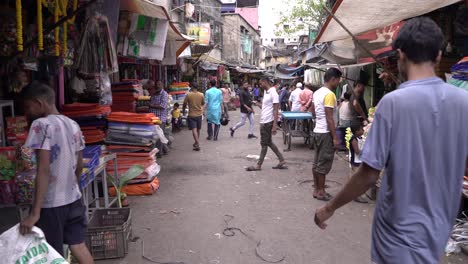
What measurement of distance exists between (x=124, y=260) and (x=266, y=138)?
15.1 feet

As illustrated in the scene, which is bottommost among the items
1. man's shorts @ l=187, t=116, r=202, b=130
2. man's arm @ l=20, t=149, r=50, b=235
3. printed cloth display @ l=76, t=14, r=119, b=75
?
man's shorts @ l=187, t=116, r=202, b=130

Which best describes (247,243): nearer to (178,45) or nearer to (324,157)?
(324,157)

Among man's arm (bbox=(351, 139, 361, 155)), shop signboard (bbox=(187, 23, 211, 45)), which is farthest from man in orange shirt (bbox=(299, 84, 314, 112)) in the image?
shop signboard (bbox=(187, 23, 211, 45))

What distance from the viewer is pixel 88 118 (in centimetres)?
551

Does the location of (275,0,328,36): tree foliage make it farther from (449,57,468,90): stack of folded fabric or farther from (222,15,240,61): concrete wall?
(449,57,468,90): stack of folded fabric

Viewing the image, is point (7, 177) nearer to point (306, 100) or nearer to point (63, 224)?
point (63, 224)

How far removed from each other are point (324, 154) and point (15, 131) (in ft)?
14.0

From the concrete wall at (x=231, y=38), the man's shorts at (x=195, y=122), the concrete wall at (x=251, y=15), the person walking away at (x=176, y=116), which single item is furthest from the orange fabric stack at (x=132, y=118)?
the concrete wall at (x=251, y=15)

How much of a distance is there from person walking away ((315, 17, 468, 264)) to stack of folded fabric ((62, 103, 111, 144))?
174 inches

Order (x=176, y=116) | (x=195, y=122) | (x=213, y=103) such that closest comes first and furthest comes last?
(x=195, y=122) < (x=213, y=103) < (x=176, y=116)

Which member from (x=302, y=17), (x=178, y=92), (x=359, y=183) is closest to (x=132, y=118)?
(x=359, y=183)

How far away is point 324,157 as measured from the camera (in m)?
6.17

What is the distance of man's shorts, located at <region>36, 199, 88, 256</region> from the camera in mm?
3008

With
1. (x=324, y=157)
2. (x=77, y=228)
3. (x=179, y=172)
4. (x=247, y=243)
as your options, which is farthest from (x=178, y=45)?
(x=77, y=228)
